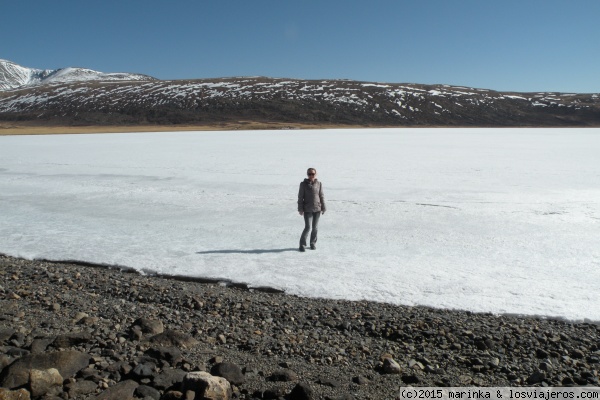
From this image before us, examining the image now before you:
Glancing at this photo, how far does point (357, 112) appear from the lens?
84.8 m

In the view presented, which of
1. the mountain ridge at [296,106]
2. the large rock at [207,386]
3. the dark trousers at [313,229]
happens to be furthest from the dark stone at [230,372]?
the mountain ridge at [296,106]

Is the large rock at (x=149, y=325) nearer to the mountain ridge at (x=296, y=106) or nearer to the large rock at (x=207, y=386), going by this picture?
the large rock at (x=207, y=386)

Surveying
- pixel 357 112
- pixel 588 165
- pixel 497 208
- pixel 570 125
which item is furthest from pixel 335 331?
pixel 570 125

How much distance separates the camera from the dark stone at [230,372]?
4132mm

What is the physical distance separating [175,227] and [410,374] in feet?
21.8

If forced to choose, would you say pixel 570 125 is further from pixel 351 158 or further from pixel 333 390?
pixel 333 390

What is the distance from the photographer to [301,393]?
3900 millimetres

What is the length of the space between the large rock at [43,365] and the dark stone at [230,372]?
1.30 m

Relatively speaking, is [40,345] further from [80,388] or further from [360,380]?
[360,380]

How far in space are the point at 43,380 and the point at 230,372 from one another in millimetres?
1629

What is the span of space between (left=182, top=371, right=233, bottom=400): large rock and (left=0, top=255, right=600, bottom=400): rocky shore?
12 millimetres

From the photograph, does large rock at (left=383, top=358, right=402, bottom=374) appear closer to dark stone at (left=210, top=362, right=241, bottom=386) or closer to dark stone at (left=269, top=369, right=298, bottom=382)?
dark stone at (left=269, top=369, right=298, bottom=382)

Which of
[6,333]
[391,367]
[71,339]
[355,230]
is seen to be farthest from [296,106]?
[391,367]

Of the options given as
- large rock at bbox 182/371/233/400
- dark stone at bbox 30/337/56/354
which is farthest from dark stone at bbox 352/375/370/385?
dark stone at bbox 30/337/56/354
